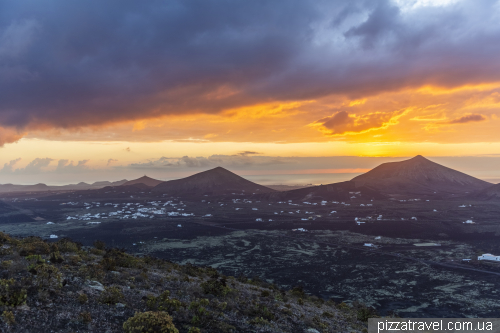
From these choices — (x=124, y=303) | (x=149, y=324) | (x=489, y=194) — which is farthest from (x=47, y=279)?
(x=489, y=194)

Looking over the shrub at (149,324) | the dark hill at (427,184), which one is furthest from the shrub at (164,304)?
the dark hill at (427,184)

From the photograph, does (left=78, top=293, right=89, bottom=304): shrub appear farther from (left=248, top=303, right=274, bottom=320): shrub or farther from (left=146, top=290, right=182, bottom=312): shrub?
(left=248, top=303, right=274, bottom=320): shrub

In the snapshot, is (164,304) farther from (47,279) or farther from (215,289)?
(47,279)

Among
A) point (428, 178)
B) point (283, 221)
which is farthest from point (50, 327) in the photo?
point (428, 178)

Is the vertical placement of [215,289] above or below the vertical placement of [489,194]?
above

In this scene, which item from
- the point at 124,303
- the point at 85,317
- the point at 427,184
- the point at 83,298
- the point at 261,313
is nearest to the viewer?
the point at 85,317

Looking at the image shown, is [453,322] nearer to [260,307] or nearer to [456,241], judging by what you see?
[260,307]

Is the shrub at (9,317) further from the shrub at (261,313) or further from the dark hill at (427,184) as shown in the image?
the dark hill at (427,184)

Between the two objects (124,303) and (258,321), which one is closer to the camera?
(124,303)
